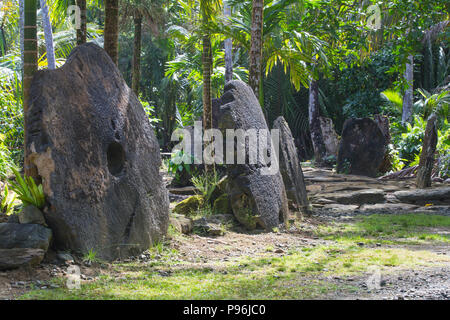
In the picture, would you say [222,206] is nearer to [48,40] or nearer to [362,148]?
[48,40]

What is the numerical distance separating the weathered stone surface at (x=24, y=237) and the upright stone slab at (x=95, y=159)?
20 centimetres

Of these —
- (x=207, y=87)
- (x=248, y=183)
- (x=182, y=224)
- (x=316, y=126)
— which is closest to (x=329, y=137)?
(x=316, y=126)

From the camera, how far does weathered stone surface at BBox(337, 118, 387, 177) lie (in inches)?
648

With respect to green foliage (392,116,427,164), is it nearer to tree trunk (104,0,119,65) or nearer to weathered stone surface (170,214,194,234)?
weathered stone surface (170,214,194,234)

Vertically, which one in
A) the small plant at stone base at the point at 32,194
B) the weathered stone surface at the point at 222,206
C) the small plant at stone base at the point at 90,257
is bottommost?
the small plant at stone base at the point at 90,257

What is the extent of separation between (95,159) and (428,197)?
8.12 m

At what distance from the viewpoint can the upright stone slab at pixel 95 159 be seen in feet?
17.2

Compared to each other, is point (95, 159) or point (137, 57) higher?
point (137, 57)

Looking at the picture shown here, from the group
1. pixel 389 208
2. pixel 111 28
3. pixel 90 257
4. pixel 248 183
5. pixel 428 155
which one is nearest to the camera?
pixel 90 257

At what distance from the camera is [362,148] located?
1661 cm

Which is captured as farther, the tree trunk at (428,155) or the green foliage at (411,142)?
the green foliage at (411,142)

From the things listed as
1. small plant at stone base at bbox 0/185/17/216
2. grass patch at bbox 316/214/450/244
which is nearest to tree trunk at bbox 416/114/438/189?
grass patch at bbox 316/214/450/244

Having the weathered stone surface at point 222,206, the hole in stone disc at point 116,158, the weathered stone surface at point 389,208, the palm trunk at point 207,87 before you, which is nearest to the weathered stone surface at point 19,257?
the hole in stone disc at point 116,158

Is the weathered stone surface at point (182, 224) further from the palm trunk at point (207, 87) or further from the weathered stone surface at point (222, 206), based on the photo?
the palm trunk at point (207, 87)
